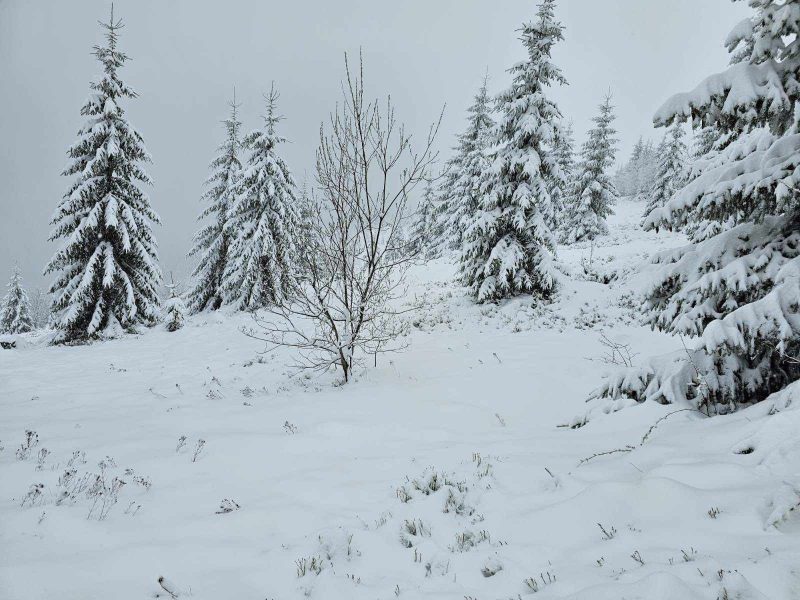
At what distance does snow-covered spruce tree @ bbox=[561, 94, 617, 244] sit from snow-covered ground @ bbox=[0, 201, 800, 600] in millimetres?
31649

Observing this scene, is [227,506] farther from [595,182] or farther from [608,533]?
[595,182]

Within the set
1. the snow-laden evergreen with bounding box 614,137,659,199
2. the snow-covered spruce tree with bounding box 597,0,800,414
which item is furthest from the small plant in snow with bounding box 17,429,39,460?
the snow-laden evergreen with bounding box 614,137,659,199

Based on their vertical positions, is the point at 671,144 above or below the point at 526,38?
above

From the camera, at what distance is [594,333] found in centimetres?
1256

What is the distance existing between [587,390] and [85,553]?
26.0 feet

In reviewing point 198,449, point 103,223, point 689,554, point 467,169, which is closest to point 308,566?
point 689,554

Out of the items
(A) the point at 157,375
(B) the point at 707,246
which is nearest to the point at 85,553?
(B) the point at 707,246

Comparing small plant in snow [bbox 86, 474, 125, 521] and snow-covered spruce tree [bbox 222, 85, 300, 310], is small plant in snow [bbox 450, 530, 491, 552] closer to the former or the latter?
small plant in snow [bbox 86, 474, 125, 521]

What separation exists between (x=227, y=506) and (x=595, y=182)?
3787 centimetres

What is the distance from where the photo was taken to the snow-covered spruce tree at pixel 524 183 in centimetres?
1517

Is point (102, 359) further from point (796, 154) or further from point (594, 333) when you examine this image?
point (796, 154)

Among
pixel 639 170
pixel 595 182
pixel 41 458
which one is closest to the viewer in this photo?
pixel 41 458

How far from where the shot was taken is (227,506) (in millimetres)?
3902

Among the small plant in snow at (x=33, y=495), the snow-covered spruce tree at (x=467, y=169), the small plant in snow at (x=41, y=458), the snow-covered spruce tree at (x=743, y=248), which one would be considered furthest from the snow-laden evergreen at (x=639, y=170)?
the small plant in snow at (x=33, y=495)
